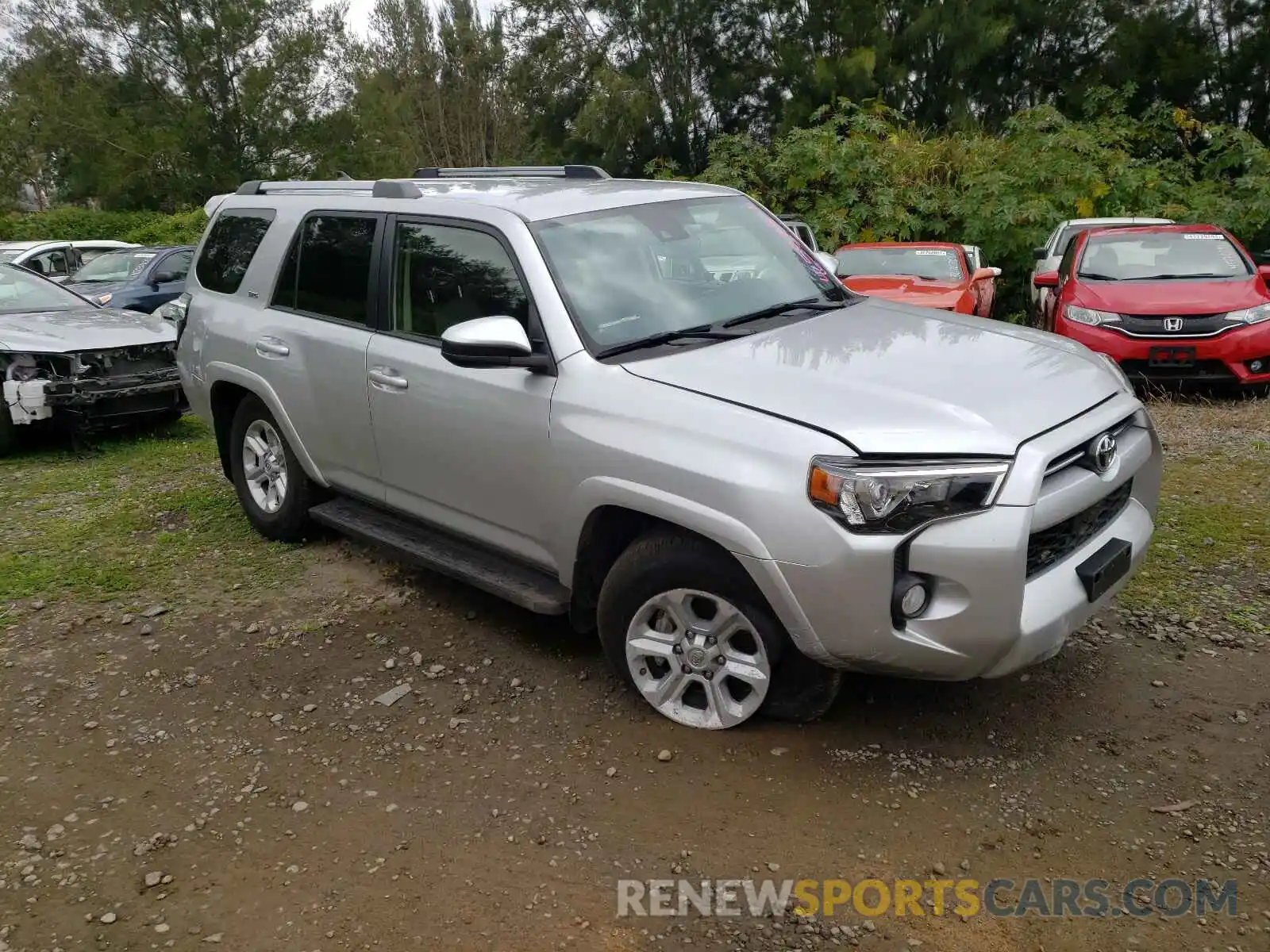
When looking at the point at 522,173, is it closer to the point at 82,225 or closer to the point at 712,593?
the point at 712,593

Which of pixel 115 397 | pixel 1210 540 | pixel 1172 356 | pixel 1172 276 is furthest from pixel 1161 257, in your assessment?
pixel 115 397

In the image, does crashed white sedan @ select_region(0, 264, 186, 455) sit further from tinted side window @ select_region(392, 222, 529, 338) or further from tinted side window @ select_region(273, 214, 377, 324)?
tinted side window @ select_region(392, 222, 529, 338)

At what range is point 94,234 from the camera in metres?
31.5

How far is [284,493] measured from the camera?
5.62 metres

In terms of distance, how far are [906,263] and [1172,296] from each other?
3.14 m

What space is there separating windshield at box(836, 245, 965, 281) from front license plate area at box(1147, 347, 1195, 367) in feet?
9.07

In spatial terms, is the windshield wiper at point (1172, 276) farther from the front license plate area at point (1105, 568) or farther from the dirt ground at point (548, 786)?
the front license plate area at point (1105, 568)

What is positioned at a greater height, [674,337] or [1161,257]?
[674,337]

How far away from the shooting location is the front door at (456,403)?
393cm

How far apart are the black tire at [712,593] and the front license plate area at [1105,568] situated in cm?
83

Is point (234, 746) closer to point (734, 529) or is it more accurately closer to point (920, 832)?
point (734, 529)

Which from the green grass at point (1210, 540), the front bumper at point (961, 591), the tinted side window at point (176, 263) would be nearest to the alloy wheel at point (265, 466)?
the front bumper at point (961, 591)

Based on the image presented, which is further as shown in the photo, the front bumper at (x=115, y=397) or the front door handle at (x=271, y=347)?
the front bumper at (x=115, y=397)

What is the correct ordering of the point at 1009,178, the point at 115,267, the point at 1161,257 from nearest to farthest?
1. the point at 1161,257
2. the point at 115,267
3. the point at 1009,178
